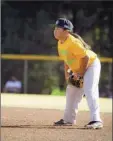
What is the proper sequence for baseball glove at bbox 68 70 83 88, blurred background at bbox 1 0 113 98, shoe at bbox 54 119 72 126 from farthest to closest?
blurred background at bbox 1 0 113 98, shoe at bbox 54 119 72 126, baseball glove at bbox 68 70 83 88

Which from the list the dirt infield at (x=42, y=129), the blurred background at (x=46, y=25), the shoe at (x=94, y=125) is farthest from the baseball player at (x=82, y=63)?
the blurred background at (x=46, y=25)

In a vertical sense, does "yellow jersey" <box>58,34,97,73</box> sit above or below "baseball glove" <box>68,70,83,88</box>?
above

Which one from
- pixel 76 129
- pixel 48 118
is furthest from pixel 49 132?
pixel 48 118

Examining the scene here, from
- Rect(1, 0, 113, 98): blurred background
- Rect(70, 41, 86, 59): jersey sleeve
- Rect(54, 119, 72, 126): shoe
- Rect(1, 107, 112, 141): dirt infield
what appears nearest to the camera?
Rect(1, 107, 112, 141): dirt infield

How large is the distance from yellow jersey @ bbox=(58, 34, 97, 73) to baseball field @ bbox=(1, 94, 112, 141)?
37.2 inches

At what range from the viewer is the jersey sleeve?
321 inches

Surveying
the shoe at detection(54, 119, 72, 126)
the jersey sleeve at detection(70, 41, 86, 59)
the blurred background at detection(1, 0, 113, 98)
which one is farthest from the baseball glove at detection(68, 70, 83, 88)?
the blurred background at detection(1, 0, 113, 98)

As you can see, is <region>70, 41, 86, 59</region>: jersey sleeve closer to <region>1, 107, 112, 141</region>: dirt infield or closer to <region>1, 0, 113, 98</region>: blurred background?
<region>1, 107, 112, 141</region>: dirt infield

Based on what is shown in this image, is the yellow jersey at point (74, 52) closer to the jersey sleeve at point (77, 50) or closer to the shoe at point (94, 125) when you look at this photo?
the jersey sleeve at point (77, 50)

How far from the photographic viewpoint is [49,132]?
778cm

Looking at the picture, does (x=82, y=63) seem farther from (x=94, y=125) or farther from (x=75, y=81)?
(x=94, y=125)

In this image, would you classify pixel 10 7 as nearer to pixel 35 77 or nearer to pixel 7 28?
pixel 7 28

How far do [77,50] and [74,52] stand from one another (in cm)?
5

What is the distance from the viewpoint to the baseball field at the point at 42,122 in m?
7.38
